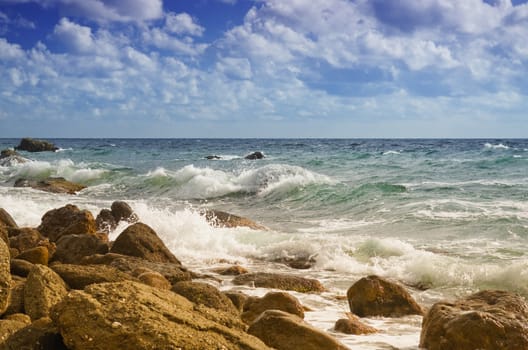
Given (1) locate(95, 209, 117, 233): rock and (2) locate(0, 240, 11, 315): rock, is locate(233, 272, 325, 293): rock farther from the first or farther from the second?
(1) locate(95, 209, 117, 233): rock

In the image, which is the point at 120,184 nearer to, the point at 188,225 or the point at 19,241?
the point at 188,225

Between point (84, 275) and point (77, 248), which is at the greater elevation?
point (84, 275)

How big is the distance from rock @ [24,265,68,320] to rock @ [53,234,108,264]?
9.26 ft

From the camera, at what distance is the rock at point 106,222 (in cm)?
1070

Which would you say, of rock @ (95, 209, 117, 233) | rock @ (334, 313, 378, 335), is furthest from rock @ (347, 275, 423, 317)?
rock @ (95, 209, 117, 233)

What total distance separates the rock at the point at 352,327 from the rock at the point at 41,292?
7.50 feet

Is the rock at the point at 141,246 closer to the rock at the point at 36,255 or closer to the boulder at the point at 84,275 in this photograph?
the rock at the point at 36,255

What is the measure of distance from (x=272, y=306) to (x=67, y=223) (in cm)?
551

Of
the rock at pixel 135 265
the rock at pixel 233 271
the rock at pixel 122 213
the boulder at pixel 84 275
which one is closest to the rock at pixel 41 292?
the boulder at pixel 84 275

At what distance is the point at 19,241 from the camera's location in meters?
7.71

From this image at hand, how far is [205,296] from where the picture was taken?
15.5 ft

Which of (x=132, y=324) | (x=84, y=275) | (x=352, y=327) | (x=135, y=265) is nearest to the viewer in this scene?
(x=132, y=324)

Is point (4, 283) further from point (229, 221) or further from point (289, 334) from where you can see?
point (229, 221)

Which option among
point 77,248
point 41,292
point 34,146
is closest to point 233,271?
point 77,248
